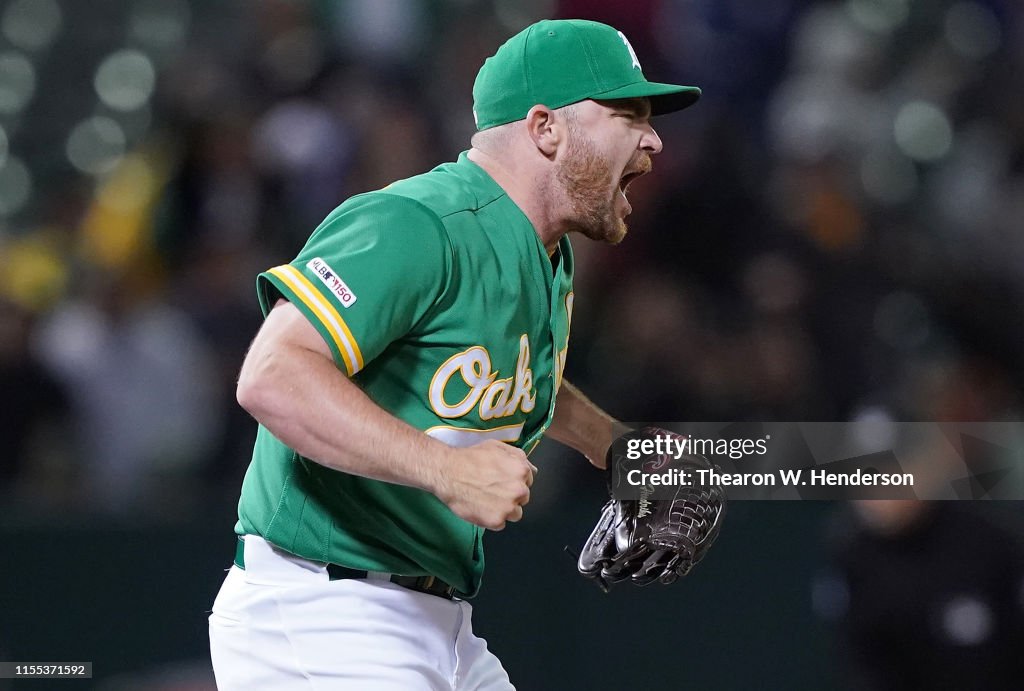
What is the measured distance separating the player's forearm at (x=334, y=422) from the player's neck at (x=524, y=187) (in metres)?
0.52

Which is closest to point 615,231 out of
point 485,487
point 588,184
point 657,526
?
point 588,184

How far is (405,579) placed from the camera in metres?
1.51

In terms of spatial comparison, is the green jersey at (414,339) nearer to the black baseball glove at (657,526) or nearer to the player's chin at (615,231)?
the player's chin at (615,231)

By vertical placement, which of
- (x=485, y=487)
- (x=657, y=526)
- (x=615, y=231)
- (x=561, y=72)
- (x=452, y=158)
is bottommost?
(x=657, y=526)

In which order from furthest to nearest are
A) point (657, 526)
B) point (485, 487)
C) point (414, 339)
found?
point (657, 526) < point (414, 339) < point (485, 487)

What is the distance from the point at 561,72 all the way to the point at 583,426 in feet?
2.14

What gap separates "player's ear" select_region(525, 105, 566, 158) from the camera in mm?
1634

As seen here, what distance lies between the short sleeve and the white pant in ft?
→ 1.14

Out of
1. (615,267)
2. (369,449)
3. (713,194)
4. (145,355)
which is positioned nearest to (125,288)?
(145,355)

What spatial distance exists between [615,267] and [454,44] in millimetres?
871

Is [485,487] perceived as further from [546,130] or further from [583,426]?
[583,426]

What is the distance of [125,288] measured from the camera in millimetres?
3369

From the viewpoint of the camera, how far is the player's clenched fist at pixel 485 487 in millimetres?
1182

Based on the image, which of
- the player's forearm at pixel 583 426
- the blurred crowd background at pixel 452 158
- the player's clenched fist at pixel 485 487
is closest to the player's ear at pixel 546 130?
the player's forearm at pixel 583 426
